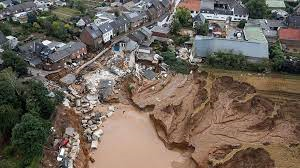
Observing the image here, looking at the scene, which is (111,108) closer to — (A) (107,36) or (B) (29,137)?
(B) (29,137)

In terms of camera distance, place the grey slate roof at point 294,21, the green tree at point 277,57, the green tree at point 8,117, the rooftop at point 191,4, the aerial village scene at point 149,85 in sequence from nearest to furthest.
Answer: the green tree at point 8,117 → the aerial village scene at point 149,85 → the green tree at point 277,57 → the grey slate roof at point 294,21 → the rooftop at point 191,4

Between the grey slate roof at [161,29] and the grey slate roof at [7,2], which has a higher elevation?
the grey slate roof at [7,2]

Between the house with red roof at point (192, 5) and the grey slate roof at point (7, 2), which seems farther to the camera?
the grey slate roof at point (7, 2)

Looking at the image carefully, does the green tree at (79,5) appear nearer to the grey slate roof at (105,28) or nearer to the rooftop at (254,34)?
the grey slate roof at (105,28)

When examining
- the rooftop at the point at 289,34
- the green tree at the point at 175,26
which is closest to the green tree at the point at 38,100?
the green tree at the point at 175,26

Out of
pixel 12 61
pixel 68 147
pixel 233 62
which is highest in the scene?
pixel 12 61

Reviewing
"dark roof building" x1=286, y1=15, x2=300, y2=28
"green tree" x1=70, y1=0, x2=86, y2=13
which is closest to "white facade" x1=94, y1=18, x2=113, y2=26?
"green tree" x1=70, y1=0, x2=86, y2=13

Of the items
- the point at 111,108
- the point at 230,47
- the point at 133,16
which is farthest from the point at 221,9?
the point at 111,108
